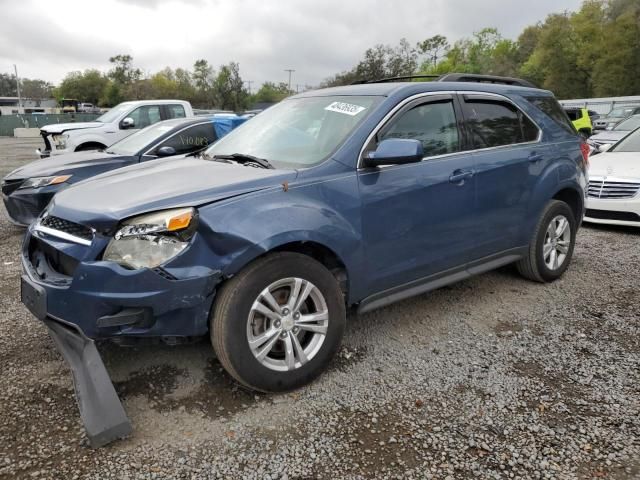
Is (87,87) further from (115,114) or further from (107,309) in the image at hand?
(107,309)

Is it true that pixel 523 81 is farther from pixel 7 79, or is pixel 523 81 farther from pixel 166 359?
pixel 7 79

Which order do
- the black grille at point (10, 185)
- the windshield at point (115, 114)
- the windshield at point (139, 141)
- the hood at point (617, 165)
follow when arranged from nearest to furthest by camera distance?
the black grille at point (10, 185) < the hood at point (617, 165) < the windshield at point (139, 141) < the windshield at point (115, 114)

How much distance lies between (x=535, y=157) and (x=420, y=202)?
4.90 ft

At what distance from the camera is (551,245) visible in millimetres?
4492

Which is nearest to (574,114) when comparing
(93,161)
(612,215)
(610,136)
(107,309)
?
(610,136)

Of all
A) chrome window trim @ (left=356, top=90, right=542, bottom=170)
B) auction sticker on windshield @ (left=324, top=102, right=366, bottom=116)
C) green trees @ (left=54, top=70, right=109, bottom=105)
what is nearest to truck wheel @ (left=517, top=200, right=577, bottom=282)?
chrome window trim @ (left=356, top=90, right=542, bottom=170)

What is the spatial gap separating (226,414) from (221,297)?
2.12 feet

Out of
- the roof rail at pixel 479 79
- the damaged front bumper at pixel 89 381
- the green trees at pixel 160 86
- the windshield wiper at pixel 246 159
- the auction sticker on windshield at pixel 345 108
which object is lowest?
the damaged front bumper at pixel 89 381

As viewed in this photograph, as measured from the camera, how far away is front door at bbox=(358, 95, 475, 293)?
10.1 ft

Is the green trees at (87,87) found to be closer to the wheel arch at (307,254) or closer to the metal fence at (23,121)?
the metal fence at (23,121)

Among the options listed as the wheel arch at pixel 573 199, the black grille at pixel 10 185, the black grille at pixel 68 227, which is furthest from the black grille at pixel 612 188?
the black grille at pixel 10 185

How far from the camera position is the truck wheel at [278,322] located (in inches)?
99.4

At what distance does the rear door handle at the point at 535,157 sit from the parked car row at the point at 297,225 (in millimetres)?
14

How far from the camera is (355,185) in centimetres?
297
